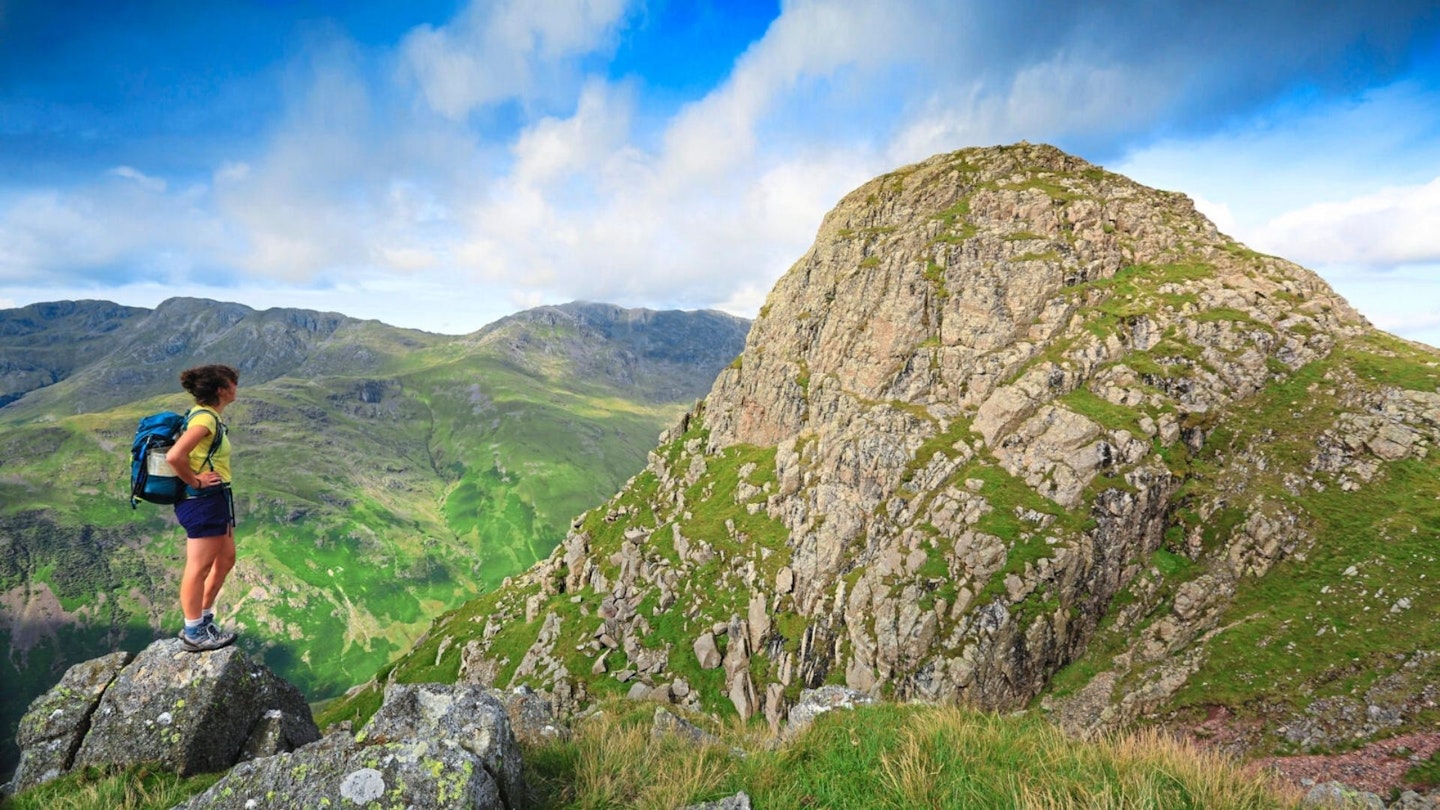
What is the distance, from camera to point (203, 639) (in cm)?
1084

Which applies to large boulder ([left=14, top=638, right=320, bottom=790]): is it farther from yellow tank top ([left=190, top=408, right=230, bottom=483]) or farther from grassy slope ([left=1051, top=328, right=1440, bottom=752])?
grassy slope ([left=1051, top=328, right=1440, bottom=752])

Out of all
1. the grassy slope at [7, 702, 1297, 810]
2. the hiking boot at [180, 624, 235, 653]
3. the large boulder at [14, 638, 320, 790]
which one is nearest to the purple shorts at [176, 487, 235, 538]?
the hiking boot at [180, 624, 235, 653]

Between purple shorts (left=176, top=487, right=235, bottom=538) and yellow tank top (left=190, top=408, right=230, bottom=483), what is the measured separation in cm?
48

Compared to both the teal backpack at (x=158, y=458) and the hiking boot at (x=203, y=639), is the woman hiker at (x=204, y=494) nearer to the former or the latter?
the hiking boot at (x=203, y=639)

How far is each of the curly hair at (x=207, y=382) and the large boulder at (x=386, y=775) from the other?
7.06 metres

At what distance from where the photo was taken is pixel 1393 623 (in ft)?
118

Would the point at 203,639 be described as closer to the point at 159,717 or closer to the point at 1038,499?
the point at 159,717

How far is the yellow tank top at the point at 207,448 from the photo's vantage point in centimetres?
1014

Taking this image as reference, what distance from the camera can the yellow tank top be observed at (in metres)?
10.1

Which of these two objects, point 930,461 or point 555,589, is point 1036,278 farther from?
point 555,589

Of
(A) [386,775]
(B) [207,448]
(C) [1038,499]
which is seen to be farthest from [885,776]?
(C) [1038,499]

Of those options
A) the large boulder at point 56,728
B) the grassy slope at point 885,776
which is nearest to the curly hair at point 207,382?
the large boulder at point 56,728

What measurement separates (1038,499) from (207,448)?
2455 inches

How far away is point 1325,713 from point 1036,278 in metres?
54.5
